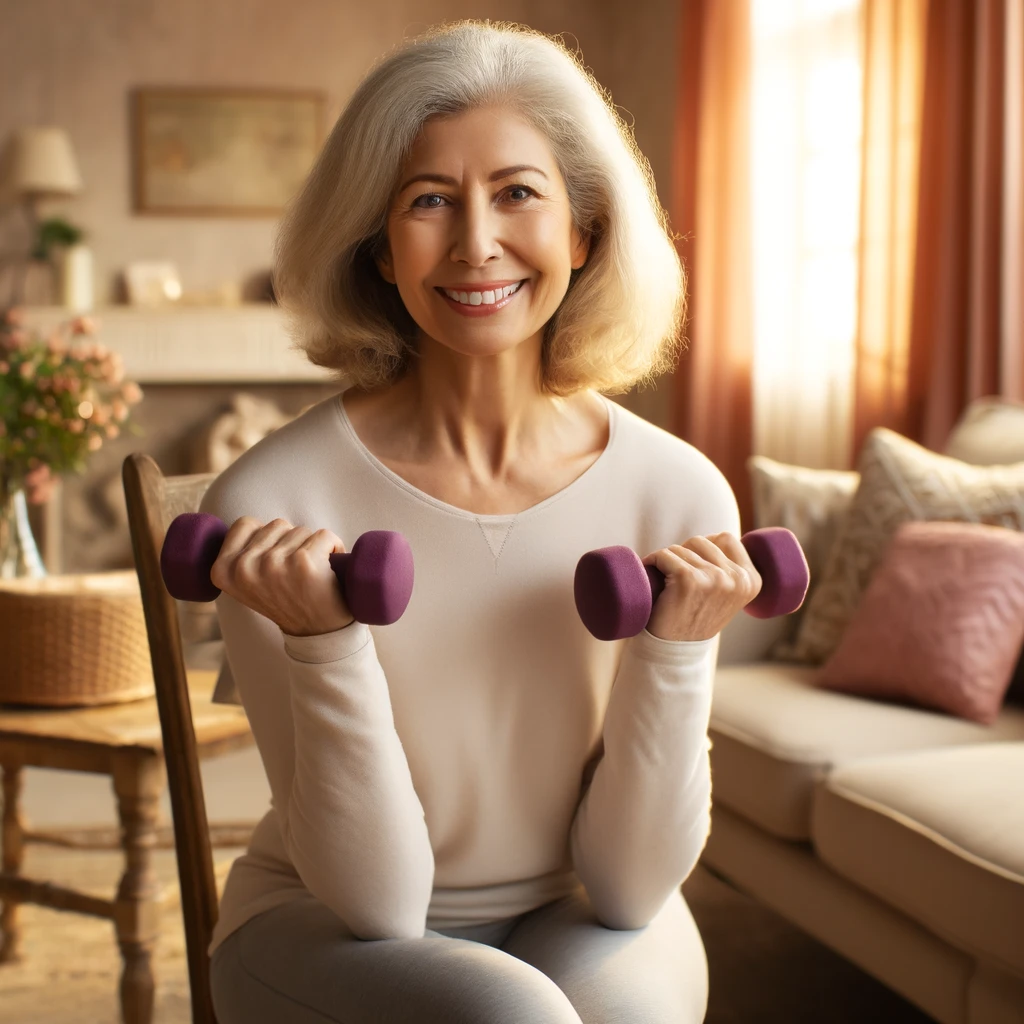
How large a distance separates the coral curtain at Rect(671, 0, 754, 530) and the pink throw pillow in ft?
6.85

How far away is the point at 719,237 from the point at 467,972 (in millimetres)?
3831

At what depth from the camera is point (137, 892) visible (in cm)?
173

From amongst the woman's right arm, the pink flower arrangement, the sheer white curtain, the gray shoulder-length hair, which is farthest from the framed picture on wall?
the woman's right arm

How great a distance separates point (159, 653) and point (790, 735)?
116 cm

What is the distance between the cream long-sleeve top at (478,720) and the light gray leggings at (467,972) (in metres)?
0.03

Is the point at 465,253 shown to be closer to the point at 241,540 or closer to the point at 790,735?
the point at 241,540

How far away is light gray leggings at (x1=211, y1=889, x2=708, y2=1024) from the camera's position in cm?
96

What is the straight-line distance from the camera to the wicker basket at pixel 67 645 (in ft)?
5.78

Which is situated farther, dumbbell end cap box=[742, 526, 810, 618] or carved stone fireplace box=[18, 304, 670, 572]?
carved stone fireplace box=[18, 304, 670, 572]

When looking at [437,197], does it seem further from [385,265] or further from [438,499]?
[438,499]

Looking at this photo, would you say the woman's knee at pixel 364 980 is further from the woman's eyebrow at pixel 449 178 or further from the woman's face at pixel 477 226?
the woman's eyebrow at pixel 449 178

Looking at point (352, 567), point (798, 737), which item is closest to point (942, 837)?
point (798, 737)

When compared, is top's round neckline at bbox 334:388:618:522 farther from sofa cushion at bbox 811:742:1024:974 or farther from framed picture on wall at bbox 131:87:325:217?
framed picture on wall at bbox 131:87:325:217

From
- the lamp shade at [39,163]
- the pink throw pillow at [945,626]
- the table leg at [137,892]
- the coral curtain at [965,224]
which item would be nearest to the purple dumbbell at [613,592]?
the table leg at [137,892]
